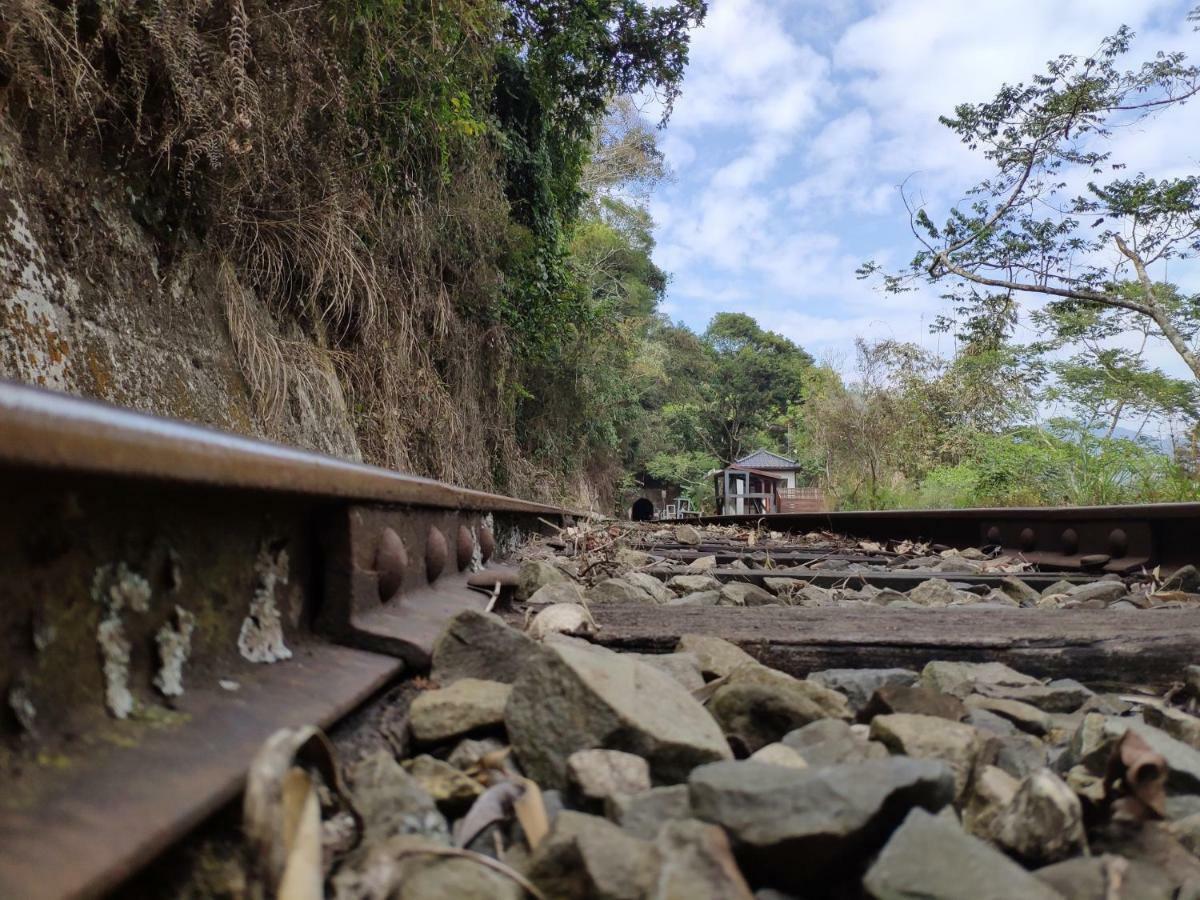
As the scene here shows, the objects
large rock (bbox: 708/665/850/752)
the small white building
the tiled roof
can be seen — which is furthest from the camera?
the tiled roof

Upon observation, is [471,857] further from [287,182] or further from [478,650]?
[287,182]

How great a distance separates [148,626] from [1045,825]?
0.78 m

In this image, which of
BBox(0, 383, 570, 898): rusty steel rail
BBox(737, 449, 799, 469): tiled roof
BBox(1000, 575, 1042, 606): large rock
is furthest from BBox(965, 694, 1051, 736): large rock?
BBox(737, 449, 799, 469): tiled roof

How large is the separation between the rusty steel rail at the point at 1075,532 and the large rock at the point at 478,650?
2.73 metres

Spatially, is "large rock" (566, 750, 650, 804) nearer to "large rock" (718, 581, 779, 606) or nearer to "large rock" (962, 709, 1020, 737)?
"large rock" (962, 709, 1020, 737)


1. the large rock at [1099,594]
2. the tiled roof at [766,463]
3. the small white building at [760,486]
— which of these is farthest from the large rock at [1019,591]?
the tiled roof at [766,463]

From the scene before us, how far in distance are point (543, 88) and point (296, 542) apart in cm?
865

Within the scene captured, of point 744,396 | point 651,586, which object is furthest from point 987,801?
point 744,396

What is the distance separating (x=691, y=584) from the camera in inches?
105

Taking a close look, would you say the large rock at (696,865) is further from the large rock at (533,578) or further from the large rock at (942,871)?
the large rock at (533,578)

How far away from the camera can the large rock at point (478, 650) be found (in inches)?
43.4

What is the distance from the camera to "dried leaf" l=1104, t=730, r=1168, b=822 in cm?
73

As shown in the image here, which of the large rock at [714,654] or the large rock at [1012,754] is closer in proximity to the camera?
the large rock at [1012,754]

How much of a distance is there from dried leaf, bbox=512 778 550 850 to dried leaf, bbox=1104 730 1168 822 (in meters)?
0.52
